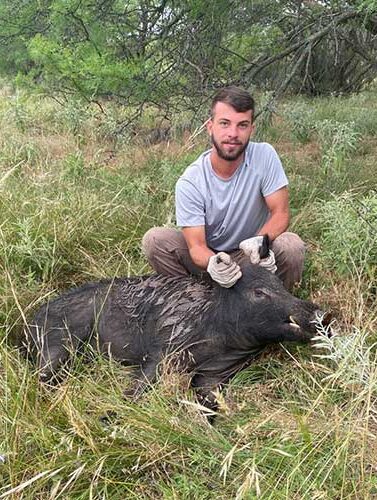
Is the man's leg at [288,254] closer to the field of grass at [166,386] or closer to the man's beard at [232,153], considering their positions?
the field of grass at [166,386]

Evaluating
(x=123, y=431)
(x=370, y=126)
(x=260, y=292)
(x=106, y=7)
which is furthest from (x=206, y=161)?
(x=370, y=126)

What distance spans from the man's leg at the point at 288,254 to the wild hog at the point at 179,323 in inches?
17.9

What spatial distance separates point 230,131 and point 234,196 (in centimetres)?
42

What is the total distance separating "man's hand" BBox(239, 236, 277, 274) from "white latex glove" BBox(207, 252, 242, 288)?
5.9 inches

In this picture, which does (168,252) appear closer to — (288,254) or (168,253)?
(168,253)

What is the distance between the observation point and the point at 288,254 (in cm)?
386

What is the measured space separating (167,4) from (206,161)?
2434mm

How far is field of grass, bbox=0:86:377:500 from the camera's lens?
2.46 m

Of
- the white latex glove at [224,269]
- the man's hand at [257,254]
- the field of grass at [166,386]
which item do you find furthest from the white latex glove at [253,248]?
the field of grass at [166,386]

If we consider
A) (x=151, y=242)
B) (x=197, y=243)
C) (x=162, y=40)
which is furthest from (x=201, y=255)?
(x=162, y=40)

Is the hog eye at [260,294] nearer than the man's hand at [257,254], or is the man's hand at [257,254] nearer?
the hog eye at [260,294]

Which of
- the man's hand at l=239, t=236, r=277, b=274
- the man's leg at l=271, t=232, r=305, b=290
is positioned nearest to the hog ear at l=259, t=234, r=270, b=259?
the man's hand at l=239, t=236, r=277, b=274

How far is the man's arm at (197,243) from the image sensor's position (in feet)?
12.4

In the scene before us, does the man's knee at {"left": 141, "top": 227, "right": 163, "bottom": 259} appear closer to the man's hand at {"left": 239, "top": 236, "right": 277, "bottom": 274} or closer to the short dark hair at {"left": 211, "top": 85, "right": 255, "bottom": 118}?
the man's hand at {"left": 239, "top": 236, "right": 277, "bottom": 274}
